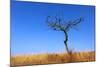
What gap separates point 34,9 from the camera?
229 centimetres

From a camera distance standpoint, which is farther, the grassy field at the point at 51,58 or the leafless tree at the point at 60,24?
the leafless tree at the point at 60,24

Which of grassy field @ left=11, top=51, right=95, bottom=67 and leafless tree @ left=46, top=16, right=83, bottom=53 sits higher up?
leafless tree @ left=46, top=16, right=83, bottom=53

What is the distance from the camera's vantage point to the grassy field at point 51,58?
2.22 metres

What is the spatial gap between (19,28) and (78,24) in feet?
2.20

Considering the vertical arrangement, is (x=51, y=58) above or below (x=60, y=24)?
below

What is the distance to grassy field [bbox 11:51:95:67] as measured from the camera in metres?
2.22

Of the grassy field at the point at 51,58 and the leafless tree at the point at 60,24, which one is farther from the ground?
the leafless tree at the point at 60,24

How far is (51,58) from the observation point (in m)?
2.35

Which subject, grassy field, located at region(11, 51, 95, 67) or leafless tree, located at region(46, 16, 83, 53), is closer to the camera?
grassy field, located at region(11, 51, 95, 67)
